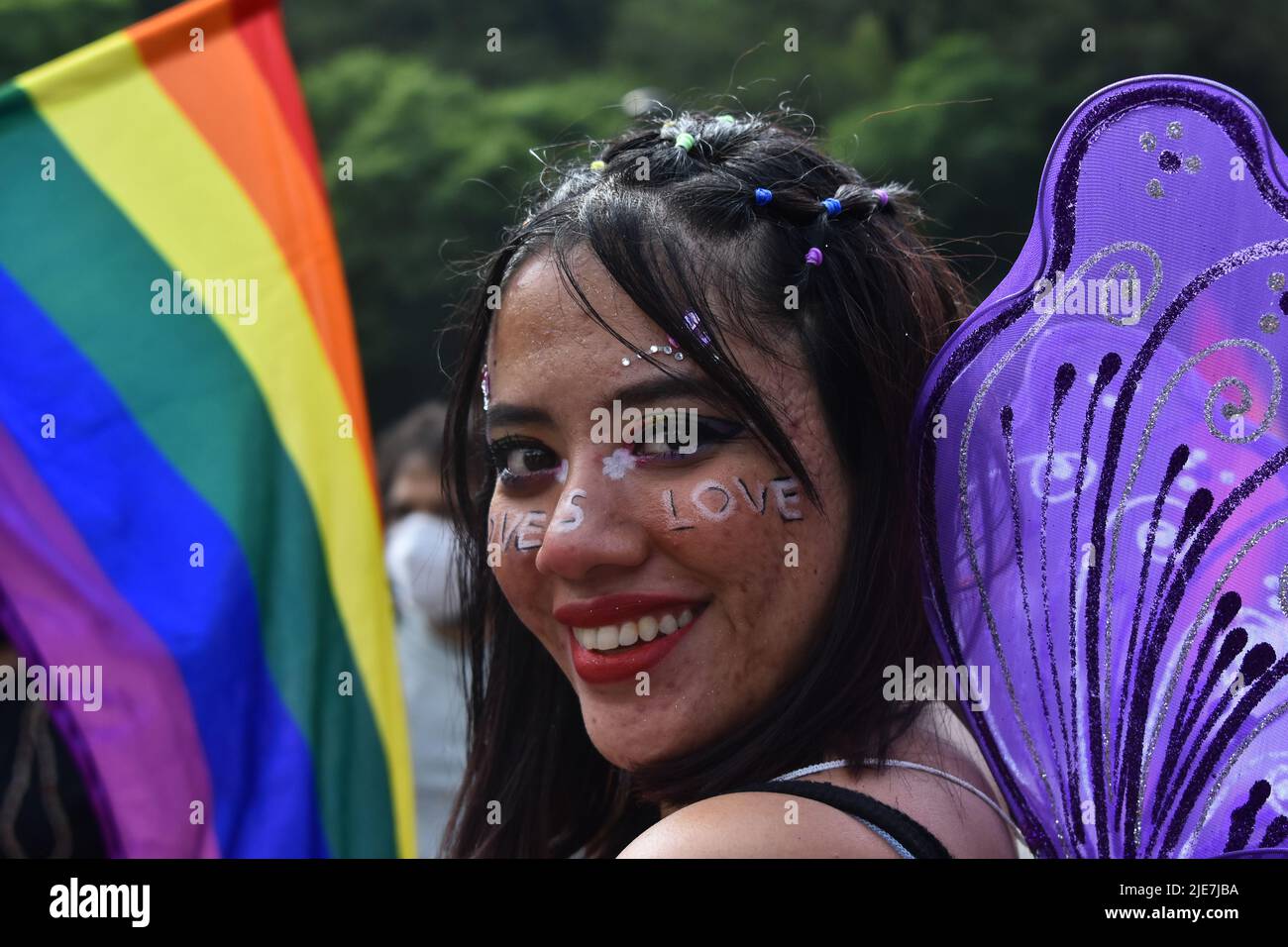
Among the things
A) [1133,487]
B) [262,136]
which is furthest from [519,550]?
[262,136]

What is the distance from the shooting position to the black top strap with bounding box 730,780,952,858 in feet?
5.68

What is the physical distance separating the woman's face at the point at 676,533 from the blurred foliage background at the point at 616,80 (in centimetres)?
609

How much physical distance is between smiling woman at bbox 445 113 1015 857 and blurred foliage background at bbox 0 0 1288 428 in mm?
5969

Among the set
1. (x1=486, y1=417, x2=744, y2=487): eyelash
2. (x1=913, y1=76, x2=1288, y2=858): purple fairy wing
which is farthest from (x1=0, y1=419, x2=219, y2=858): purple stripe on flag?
(x1=913, y1=76, x2=1288, y2=858): purple fairy wing

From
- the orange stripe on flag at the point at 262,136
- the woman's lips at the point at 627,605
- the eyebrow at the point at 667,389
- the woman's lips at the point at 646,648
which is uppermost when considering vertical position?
the orange stripe on flag at the point at 262,136

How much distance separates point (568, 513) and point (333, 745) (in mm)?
1243

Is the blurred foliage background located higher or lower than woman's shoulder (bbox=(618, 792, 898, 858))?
higher

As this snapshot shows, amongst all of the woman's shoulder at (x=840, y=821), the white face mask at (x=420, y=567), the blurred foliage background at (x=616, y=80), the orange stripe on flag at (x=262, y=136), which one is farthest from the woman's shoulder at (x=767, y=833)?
the blurred foliage background at (x=616, y=80)

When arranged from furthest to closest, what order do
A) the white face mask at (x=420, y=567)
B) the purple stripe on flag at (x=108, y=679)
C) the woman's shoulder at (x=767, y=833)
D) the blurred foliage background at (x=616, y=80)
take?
1. the blurred foliage background at (x=616, y=80)
2. the white face mask at (x=420, y=567)
3. the purple stripe on flag at (x=108, y=679)
4. the woman's shoulder at (x=767, y=833)

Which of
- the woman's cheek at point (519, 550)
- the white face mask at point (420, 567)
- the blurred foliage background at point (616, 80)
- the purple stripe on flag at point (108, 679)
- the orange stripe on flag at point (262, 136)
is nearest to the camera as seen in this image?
the woman's cheek at point (519, 550)

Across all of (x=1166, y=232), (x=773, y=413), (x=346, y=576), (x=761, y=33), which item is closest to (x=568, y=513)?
(x=773, y=413)

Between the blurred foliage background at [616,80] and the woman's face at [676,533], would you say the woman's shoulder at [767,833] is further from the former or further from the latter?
the blurred foliage background at [616,80]

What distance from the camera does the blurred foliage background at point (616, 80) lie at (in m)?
8.69

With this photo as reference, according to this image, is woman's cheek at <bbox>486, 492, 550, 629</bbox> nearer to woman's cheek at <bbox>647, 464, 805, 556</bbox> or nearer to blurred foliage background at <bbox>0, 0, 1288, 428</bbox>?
woman's cheek at <bbox>647, 464, 805, 556</bbox>
